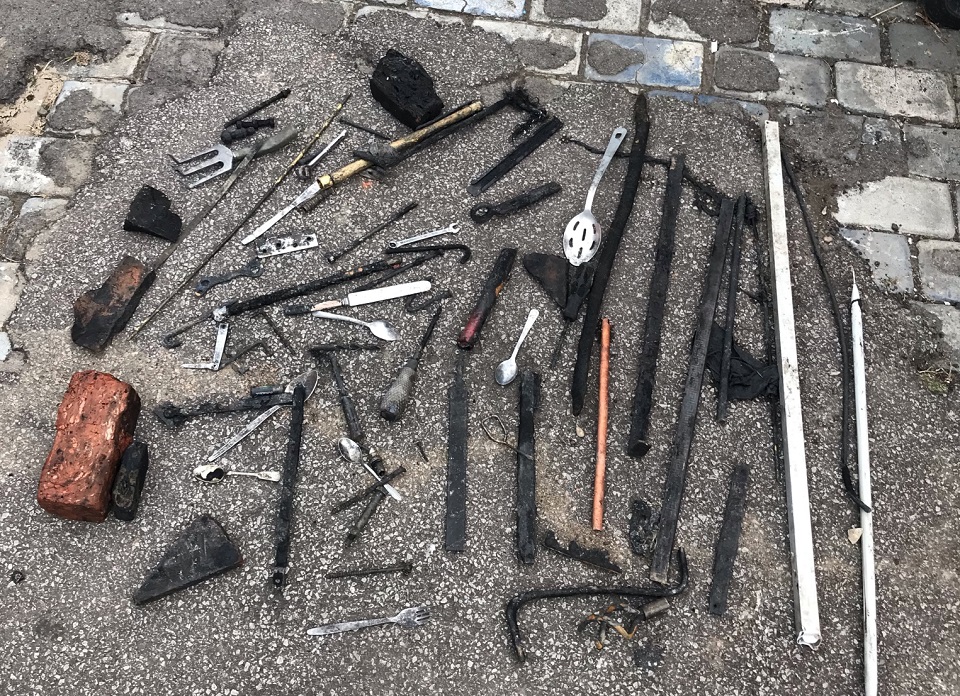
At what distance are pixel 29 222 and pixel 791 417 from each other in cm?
541

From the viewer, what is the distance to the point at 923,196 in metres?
5.26

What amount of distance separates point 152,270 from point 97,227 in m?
0.63

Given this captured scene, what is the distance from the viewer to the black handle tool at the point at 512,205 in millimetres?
4926

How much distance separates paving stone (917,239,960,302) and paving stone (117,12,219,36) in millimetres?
6010

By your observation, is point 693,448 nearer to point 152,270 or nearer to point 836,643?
point 836,643

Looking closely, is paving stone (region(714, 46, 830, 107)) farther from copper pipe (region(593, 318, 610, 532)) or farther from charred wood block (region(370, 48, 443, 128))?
copper pipe (region(593, 318, 610, 532))

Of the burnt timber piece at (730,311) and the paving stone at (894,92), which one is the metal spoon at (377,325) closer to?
the burnt timber piece at (730,311)

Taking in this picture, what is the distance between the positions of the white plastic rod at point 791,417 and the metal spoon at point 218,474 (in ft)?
9.96

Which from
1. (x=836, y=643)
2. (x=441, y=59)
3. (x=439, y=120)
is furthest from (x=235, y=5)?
(x=836, y=643)

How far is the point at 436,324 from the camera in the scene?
14.9ft

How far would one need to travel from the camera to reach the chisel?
453 centimetres

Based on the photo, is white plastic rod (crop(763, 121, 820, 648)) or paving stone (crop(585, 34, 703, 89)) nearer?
white plastic rod (crop(763, 121, 820, 648))

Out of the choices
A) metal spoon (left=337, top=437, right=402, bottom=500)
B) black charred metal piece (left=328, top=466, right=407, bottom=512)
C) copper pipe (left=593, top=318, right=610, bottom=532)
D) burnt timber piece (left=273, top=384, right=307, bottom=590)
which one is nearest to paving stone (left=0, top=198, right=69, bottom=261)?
burnt timber piece (left=273, top=384, right=307, bottom=590)

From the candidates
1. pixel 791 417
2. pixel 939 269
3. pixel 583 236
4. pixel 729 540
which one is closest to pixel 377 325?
pixel 583 236
